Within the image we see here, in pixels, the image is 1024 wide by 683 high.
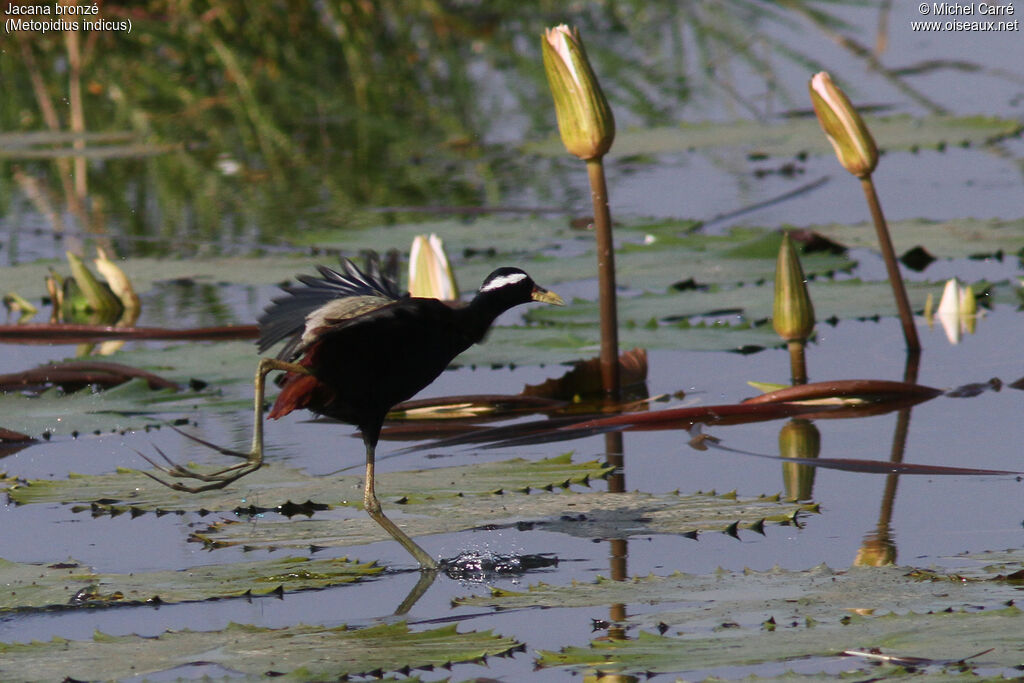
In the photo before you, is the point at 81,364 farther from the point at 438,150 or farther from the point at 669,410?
the point at 438,150

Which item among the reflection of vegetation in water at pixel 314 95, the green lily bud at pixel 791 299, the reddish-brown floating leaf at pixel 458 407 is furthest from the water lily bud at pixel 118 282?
the green lily bud at pixel 791 299

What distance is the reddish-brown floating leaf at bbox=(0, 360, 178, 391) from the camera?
128 inches

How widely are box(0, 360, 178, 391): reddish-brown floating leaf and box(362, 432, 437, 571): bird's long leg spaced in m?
1.15

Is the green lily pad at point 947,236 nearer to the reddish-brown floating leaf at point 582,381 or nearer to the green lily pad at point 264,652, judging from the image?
the reddish-brown floating leaf at point 582,381

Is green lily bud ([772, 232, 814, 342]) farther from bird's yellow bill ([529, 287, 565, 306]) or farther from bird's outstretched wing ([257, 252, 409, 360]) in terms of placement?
bird's outstretched wing ([257, 252, 409, 360])

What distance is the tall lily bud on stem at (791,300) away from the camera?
3027 millimetres

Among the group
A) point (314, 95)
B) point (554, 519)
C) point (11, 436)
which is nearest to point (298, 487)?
point (554, 519)

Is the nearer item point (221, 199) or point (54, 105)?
point (221, 199)

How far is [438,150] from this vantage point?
260 inches

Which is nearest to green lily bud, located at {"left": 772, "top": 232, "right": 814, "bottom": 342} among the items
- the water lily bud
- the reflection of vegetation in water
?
the water lily bud

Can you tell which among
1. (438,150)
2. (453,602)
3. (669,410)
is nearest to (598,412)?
(669,410)

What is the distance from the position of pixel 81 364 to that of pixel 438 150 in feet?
11.5

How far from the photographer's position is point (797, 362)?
317cm

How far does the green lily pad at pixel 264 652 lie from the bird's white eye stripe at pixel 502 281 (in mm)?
679
